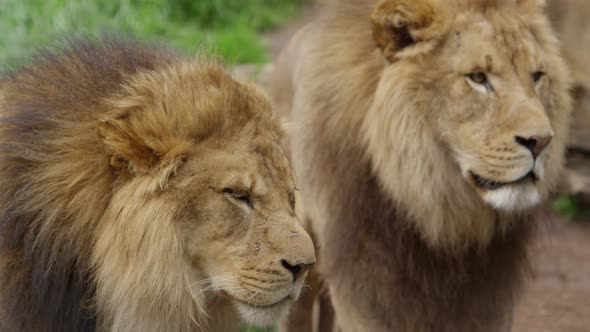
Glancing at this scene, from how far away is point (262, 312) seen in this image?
9.09ft

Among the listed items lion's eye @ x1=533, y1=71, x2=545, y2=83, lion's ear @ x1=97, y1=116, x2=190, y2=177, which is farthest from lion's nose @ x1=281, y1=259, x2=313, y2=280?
lion's eye @ x1=533, y1=71, x2=545, y2=83

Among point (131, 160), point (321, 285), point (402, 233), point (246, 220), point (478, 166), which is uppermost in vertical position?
point (131, 160)

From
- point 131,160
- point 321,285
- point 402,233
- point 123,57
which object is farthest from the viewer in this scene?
point 321,285

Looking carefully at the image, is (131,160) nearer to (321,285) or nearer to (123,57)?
(123,57)

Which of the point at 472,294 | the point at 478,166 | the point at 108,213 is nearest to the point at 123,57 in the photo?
the point at 108,213

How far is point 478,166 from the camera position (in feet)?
11.6

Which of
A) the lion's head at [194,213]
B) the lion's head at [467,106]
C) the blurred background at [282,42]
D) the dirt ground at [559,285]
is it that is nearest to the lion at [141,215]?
the lion's head at [194,213]

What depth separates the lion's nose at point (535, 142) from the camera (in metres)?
3.39

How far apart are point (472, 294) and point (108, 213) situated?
1.76m

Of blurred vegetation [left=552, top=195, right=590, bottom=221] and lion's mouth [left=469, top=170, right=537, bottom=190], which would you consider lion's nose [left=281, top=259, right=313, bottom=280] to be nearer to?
lion's mouth [left=469, top=170, right=537, bottom=190]

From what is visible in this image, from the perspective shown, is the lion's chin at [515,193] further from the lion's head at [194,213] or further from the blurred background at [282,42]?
the lion's head at [194,213]

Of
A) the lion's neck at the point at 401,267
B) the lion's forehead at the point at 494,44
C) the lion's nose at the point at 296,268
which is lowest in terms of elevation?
the lion's neck at the point at 401,267

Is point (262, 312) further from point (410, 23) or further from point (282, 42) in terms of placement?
point (282, 42)

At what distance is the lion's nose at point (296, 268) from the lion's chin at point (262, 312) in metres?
0.08
